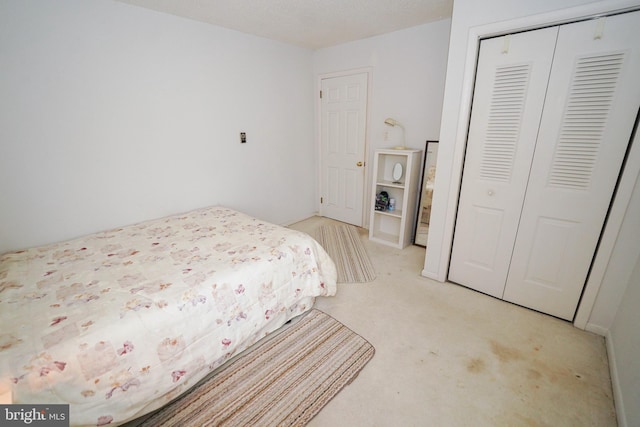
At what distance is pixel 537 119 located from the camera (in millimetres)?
1805

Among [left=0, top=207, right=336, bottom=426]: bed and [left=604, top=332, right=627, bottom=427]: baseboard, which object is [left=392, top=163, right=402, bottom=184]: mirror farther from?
[left=604, top=332, right=627, bottom=427]: baseboard

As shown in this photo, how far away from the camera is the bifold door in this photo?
61.9 inches

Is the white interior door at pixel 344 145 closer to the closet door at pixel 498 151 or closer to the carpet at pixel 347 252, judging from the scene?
the carpet at pixel 347 252

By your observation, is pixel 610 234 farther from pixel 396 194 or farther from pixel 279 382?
pixel 279 382

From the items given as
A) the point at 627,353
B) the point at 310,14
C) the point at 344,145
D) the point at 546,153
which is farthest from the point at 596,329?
the point at 310,14

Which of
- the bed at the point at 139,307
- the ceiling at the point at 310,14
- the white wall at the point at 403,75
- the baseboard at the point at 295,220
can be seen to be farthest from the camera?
the baseboard at the point at 295,220

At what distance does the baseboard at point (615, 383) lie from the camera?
1.27 metres

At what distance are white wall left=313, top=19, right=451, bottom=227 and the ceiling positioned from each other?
140 mm

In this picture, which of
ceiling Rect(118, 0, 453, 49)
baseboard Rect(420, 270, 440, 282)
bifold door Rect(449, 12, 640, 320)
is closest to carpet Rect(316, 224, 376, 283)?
baseboard Rect(420, 270, 440, 282)

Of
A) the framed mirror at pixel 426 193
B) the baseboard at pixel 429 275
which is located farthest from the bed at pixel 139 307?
the framed mirror at pixel 426 193

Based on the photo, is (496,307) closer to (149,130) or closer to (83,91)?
(149,130)

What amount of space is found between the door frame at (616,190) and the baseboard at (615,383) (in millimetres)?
153

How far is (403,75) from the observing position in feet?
9.77

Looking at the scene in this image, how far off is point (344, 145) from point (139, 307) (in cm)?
300
